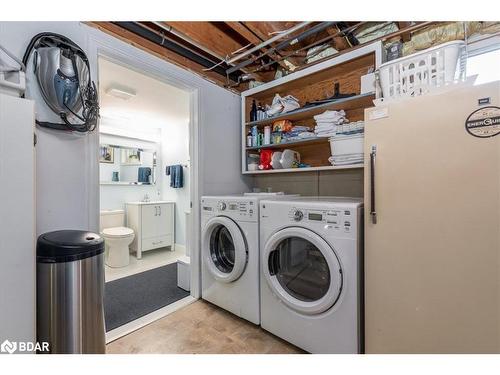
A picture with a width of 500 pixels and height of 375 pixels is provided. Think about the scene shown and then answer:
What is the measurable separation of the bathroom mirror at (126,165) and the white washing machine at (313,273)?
9.90 feet

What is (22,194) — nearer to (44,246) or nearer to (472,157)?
(44,246)

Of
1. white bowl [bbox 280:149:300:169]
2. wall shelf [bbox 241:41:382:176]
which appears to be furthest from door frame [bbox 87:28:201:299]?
white bowl [bbox 280:149:300:169]

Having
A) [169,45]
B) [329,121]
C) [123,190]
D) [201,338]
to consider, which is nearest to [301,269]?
[201,338]

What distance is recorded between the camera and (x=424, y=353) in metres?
1.07

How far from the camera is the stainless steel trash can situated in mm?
1034

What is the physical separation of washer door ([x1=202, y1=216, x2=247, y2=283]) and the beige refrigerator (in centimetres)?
89

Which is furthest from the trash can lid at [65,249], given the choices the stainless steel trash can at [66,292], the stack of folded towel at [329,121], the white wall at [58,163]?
the stack of folded towel at [329,121]

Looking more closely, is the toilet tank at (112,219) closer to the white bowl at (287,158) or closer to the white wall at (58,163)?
the white wall at (58,163)

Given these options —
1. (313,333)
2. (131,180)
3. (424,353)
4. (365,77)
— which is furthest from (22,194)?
(131,180)

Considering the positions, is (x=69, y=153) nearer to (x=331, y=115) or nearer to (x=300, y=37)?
(x=300, y=37)

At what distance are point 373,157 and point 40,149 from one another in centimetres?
186

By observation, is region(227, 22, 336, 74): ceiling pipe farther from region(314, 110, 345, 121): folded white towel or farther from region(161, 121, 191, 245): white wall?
region(161, 121, 191, 245): white wall

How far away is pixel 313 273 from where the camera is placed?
1.48 meters

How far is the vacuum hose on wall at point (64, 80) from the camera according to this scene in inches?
48.1
